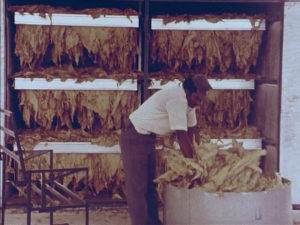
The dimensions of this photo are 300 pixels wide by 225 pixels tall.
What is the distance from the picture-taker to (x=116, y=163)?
696cm

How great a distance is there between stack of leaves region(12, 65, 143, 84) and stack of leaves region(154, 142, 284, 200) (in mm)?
1777

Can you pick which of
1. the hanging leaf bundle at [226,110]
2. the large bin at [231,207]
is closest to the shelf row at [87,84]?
the hanging leaf bundle at [226,110]

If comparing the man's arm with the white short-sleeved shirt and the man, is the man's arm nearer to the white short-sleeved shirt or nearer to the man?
the white short-sleeved shirt

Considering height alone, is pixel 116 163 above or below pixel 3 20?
below

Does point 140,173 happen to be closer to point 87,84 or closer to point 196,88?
point 196,88

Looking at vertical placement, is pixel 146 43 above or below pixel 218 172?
above

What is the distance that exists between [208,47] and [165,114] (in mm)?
1842

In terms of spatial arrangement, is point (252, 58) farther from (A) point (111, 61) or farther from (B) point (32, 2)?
(B) point (32, 2)

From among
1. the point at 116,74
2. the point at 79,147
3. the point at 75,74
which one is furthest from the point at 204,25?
the point at 79,147

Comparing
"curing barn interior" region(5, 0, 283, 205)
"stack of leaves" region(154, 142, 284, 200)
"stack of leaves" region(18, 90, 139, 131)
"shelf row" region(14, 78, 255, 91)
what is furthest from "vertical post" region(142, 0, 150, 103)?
"stack of leaves" region(154, 142, 284, 200)

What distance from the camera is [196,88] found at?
5242mm

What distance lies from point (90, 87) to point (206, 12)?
1.95m

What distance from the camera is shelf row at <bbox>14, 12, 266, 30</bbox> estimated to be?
660cm

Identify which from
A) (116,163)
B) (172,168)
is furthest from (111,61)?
(172,168)
